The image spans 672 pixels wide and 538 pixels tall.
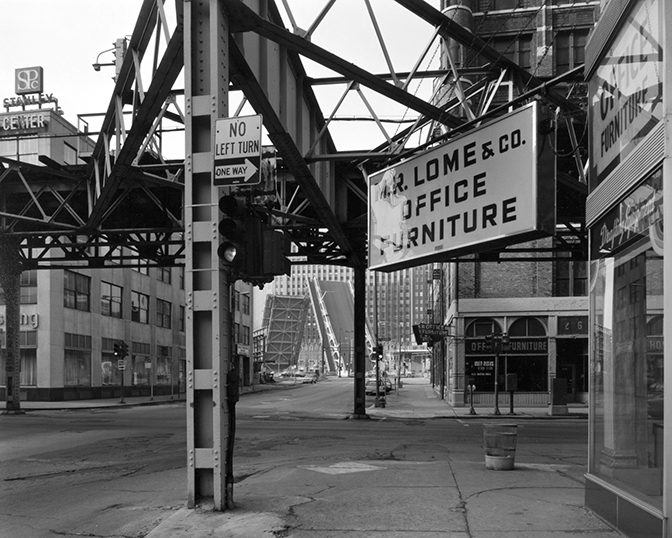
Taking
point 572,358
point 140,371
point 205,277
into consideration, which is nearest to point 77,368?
point 140,371

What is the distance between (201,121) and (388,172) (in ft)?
11.4

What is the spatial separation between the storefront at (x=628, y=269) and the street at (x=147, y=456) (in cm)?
356

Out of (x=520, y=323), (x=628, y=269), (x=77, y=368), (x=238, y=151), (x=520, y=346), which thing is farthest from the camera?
(x=77, y=368)

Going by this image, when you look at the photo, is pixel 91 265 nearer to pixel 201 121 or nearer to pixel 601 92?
pixel 201 121

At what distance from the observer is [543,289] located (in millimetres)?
40281

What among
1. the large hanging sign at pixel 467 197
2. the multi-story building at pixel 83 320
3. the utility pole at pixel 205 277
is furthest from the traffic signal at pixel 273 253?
the multi-story building at pixel 83 320

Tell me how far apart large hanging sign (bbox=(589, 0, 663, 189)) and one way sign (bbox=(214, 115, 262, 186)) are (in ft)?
A: 13.9

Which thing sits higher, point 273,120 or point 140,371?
point 273,120

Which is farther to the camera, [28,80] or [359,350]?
[28,80]

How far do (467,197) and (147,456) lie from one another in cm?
1037

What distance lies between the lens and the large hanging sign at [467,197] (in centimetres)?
973

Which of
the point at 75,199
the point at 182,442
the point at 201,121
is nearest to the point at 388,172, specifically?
the point at 201,121

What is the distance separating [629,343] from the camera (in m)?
8.84

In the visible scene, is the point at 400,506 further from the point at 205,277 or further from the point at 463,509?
the point at 205,277
